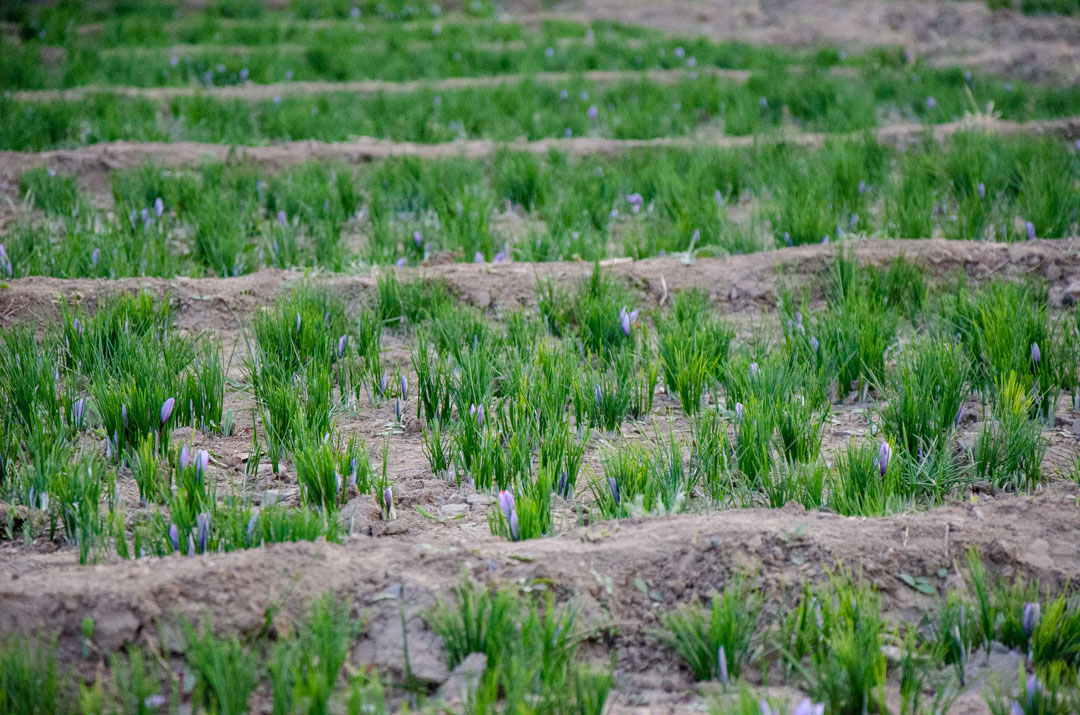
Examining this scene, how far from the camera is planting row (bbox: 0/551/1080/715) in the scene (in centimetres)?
149

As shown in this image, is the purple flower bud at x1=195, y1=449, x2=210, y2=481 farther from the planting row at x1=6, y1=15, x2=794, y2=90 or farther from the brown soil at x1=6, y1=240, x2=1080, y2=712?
the planting row at x1=6, y1=15, x2=794, y2=90

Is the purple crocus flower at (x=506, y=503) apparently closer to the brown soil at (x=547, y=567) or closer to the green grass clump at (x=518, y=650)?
the brown soil at (x=547, y=567)

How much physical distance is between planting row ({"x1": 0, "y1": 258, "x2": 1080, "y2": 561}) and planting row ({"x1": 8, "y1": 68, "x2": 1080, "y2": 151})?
3047 millimetres

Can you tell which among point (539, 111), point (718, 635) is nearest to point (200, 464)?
point (718, 635)

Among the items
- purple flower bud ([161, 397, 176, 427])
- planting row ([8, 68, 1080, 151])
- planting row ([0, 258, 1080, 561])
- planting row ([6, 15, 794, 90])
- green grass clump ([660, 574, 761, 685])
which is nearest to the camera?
green grass clump ([660, 574, 761, 685])

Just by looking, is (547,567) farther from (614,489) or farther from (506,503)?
(614,489)

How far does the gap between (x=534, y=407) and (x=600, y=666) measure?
1032 mm

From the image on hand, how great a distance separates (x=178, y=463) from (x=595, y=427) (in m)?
1.19

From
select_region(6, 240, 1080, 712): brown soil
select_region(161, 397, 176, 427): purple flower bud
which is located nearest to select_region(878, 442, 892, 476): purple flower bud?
select_region(6, 240, 1080, 712): brown soil

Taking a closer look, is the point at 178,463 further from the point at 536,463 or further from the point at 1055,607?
the point at 1055,607

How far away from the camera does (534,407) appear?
8.69 feet

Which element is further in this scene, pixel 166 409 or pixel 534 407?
pixel 534 407

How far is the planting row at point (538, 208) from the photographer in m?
4.01

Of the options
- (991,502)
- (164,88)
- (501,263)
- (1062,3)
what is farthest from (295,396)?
(1062,3)
